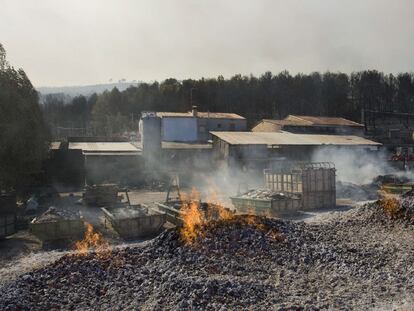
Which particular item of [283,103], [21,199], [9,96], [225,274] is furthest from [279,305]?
[283,103]

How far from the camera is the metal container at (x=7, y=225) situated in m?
16.1

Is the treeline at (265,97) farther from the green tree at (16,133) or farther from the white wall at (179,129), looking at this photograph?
the green tree at (16,133)

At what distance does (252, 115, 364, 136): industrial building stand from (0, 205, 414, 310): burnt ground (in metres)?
34.1

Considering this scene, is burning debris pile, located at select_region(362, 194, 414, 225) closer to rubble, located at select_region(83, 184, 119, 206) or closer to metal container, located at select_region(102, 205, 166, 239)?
metal container, located at select_region(102, 205, 166, 239)

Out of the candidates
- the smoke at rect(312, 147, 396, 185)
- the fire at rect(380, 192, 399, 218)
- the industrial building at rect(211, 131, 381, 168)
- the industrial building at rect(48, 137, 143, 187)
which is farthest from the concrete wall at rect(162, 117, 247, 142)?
the fire at rect(380, 192, 399, 218)

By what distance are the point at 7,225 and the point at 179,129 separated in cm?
3248

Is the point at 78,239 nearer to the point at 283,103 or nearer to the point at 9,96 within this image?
the point at 9,96

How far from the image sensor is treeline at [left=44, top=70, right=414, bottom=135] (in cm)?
7431

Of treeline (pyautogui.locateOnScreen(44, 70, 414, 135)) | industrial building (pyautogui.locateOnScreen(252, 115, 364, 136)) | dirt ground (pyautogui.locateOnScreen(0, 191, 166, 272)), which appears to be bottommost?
dirt ground (pyautogui.locateOnScreen(0, 191, 166, 272))

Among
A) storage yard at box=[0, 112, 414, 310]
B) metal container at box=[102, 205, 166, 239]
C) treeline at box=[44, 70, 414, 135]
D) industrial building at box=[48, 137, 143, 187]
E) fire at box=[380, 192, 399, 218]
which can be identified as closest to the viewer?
storage yard at box=[0, 112, 414, 310]

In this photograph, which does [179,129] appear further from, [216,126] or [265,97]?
[265,97]

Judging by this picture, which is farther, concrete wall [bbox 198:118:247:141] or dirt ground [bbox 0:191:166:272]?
concrete wall [bbox 198:118:247:141]

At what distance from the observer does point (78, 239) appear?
15766 millimetres

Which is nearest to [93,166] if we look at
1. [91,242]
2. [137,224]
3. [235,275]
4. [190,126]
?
[190,126]
